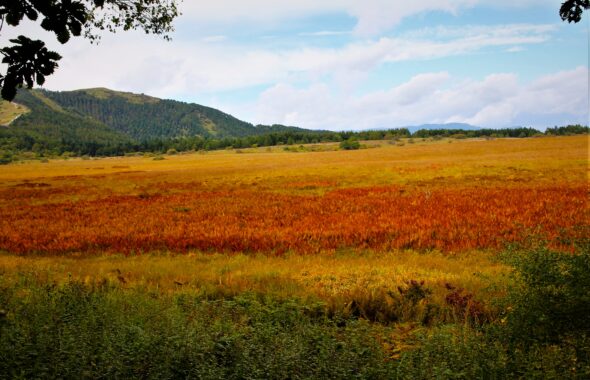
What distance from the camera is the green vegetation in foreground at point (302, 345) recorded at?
5.05 meters

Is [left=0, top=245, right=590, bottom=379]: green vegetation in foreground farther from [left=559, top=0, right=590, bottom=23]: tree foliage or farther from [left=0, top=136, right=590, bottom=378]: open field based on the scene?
[left=559, top=0, right=590, bottom=23]: tree foliage

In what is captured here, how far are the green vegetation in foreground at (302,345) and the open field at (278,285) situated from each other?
4 cm

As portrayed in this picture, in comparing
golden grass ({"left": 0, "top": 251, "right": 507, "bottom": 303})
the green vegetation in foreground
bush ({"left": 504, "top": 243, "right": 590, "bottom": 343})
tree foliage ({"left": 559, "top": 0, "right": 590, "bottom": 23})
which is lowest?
golden grass ({"left": 0, "top": 251, "right": 507, "bottom": 303})

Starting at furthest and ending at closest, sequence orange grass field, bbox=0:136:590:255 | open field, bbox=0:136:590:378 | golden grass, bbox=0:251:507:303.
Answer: orange grass field, bbox=0:136:590:255
golden grass, bbox=0:251:507:303
open field, bbox=0:136:590:378

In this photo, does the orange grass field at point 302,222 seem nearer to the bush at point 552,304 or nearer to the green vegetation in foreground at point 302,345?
the bush at point 552,304

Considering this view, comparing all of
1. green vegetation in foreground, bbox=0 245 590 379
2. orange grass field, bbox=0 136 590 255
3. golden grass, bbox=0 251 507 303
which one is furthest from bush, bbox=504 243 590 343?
orange grass field, bbox=0 136 590 255

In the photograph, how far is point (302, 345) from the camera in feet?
19.7

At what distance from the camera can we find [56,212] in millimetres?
23078

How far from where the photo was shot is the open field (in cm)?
536

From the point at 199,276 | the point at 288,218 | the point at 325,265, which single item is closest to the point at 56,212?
the point at 288,218

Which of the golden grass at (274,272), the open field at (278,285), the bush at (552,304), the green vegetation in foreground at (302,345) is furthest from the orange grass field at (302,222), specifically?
the green vegetation in foreground at (302,345)

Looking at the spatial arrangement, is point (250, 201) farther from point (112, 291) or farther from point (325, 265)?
point (112, 291)

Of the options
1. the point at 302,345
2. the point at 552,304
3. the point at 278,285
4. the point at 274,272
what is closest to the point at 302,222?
the point at 274,272

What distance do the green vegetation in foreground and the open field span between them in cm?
4
